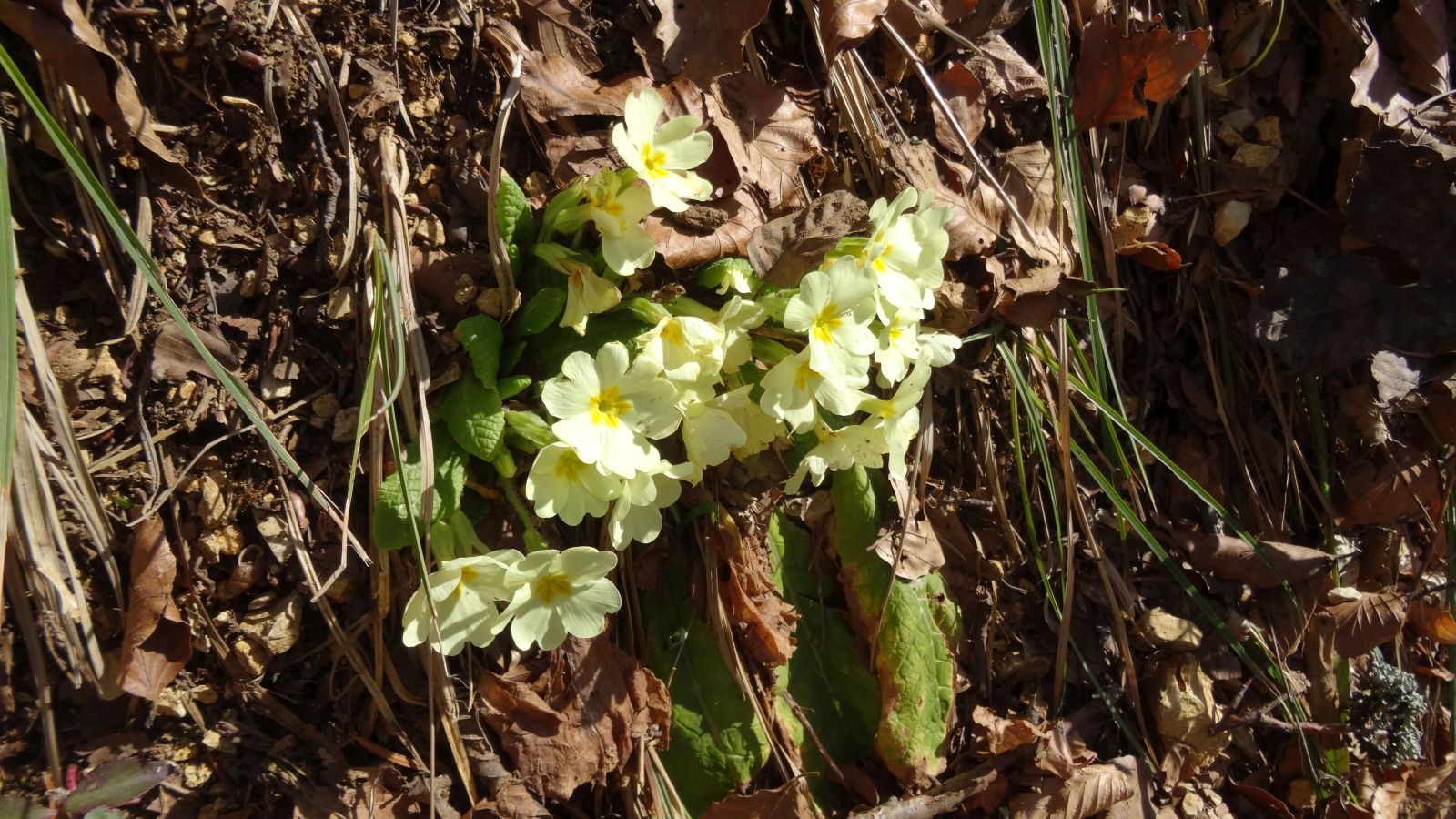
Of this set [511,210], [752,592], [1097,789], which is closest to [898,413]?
[752,592]

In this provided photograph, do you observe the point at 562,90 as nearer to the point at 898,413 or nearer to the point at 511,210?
the point at 511,210

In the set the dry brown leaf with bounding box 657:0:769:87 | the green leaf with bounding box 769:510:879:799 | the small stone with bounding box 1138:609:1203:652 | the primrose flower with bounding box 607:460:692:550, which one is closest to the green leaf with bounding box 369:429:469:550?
the primrose flower with bounding box 607:460:692:550

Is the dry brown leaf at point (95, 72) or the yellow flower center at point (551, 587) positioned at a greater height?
the dry brown leaf at point (95, 72)

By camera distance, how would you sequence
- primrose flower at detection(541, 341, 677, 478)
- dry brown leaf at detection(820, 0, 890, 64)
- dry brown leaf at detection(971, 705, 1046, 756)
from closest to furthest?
primrose flower at detection(541, 341, 677, 478) < dry brown leaf at detection(820, 0, 890, 64) < dry brown leaf at detection(971, 705, 1046, 756)

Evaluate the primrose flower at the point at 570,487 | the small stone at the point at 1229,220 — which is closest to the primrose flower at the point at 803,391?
the primrose flower at the point at 570,487

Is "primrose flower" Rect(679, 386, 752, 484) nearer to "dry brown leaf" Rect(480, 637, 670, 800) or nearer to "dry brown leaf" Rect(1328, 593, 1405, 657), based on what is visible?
"dry brown leaf" Rect(480, 637, 670, 800)

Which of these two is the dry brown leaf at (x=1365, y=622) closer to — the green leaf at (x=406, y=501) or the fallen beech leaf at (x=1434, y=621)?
the fallen beech leaf at (x=1434, y=621)

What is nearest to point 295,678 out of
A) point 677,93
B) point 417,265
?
point 417,265
